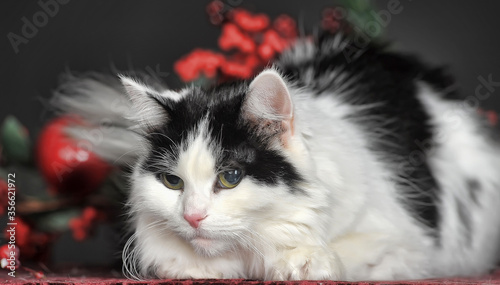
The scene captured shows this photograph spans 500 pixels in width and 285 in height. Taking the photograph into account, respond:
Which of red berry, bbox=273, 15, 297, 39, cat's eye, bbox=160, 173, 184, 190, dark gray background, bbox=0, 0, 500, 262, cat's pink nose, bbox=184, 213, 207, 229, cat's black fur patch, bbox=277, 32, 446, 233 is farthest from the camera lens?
dark gray background, bbox=0, 0, 500, 262

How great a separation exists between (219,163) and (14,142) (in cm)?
89

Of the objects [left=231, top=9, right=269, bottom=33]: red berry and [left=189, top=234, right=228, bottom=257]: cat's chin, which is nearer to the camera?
[left=189, top=234, right=228, bottom=257]: cat's chin

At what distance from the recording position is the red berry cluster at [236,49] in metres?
2.39

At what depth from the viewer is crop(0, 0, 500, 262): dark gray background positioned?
9.63 feet

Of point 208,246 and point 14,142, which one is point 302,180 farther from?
point 14,142

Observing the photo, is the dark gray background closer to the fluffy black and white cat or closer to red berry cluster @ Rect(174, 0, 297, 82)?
red berry cluster @ Rect(174, 0, 297, 82)

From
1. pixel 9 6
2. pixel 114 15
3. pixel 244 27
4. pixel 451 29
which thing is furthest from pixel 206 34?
pixel 451 29

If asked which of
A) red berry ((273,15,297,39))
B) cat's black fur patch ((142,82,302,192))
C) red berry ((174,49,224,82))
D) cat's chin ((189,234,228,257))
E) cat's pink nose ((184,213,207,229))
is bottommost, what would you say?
cat's chin ((189,234,228,257))

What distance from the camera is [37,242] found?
2209 millimetres

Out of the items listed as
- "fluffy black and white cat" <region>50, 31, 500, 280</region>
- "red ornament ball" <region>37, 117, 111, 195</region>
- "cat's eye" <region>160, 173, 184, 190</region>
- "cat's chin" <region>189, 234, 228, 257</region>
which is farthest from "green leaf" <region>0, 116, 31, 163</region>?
"cat's chin" <region>189, 234, 228, 257</region>

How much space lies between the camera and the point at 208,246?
5.42 feet

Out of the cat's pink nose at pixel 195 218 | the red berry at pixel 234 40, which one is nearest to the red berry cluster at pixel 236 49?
the red berry at pixel 234 40

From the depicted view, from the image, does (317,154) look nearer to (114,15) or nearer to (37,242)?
(37,242)

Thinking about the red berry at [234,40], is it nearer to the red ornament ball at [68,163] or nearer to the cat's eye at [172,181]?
the red ornament ball at [68,163]
